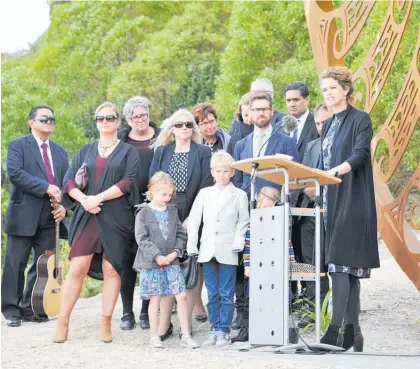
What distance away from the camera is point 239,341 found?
7895 mm

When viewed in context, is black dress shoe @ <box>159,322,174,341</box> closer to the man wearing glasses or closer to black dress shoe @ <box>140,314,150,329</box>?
black dress shoe @ <box>140,314,150,329</box>

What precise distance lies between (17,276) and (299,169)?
14.1 feet

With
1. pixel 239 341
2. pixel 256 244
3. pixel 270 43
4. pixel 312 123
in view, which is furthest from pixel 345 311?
pixel 270 43

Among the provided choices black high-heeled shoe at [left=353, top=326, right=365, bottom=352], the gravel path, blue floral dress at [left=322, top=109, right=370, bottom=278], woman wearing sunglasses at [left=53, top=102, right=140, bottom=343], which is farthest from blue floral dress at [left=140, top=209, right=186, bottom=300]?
black high-heeled shoe at [left=353, top=326, right=365, bottom=352]

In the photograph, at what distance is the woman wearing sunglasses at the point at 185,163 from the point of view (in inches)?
329

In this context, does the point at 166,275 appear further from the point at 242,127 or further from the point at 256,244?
the point at 242,127

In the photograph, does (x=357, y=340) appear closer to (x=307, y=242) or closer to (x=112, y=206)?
(x=307, y=242)

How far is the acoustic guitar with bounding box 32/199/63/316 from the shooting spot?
9688 mm

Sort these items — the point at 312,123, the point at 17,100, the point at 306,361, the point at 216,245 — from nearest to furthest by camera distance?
the point at 306,361 → the point at 216,245 → the point at 312,123 → the point at 17,100

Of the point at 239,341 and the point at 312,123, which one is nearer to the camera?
the point at 239,341

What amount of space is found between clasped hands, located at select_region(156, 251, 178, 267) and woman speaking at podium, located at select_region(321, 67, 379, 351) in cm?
145

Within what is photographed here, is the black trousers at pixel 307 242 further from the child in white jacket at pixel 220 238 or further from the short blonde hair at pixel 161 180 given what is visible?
the short blonde hair at pixel 161 180

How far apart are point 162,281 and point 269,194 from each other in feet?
3.87

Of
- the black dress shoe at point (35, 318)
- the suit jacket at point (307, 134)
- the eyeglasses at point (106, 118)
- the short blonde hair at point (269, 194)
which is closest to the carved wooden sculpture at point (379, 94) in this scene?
the suit jacket at point (307, 134)
